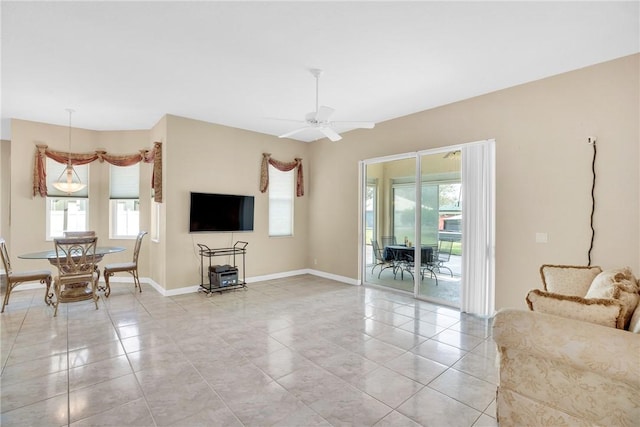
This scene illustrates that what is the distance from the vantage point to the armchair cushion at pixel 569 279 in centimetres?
268

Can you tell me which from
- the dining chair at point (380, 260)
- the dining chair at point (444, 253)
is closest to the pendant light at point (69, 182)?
the dining chair at point (380, 260)

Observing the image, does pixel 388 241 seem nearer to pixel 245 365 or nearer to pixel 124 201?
pixel 245 365

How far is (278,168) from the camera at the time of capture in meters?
6.71

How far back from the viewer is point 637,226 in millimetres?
3184

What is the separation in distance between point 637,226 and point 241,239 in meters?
5.79

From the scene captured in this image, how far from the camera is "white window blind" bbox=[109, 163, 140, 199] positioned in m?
6.38

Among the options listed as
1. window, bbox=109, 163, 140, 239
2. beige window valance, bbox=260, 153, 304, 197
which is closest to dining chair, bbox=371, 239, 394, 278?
beige window valance, bbox=260, 153, 304, 197

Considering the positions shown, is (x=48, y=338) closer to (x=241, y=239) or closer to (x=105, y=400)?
(x=105, y=400)

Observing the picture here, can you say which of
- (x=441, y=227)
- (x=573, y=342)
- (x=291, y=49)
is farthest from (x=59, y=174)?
(x=573, y=342)

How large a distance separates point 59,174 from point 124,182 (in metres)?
1.11

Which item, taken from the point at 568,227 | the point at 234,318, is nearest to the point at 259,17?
the point at 234,318

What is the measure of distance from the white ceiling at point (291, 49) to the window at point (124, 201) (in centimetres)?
180

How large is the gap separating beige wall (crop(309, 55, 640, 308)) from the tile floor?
124cm

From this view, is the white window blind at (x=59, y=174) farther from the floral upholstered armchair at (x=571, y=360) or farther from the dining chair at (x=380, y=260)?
the floral upholstered armchair at (x=571, y=360)
